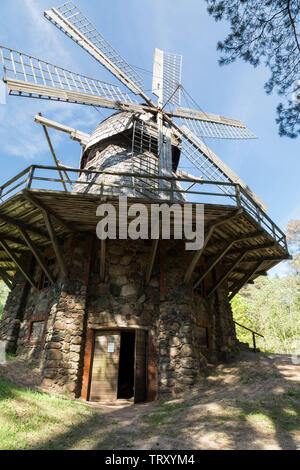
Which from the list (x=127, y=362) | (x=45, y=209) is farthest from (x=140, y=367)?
(x=45, y=209)

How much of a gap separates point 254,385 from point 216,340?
11.6ft

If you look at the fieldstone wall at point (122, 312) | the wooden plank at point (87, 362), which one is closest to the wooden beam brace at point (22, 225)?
the fieldstone wall at point (122, 312)

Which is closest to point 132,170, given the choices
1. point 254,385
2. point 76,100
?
point 76,100

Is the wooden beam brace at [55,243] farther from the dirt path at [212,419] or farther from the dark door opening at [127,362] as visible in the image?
the dark door opening at [127,362]

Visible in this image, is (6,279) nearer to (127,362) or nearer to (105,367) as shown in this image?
(105,367)

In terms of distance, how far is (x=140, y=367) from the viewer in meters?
9.55

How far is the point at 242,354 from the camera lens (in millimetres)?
12508

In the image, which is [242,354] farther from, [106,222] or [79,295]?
[106,222]

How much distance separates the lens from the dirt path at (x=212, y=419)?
5113 mm

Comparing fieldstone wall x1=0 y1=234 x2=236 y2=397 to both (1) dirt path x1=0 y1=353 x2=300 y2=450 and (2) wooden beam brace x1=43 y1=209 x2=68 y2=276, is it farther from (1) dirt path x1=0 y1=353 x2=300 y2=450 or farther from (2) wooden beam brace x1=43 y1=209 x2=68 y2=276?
(1) dirt path x1=0 y1=353 x2=300 y2=450

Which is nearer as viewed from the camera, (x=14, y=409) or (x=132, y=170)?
(x=14, y=409)

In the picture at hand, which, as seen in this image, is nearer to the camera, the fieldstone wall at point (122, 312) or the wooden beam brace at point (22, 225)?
the fieldstone wall at point (122, 312)

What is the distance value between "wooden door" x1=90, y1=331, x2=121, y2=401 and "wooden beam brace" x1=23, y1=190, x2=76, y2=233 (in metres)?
3.84

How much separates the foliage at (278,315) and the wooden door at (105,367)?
15.6 metres
